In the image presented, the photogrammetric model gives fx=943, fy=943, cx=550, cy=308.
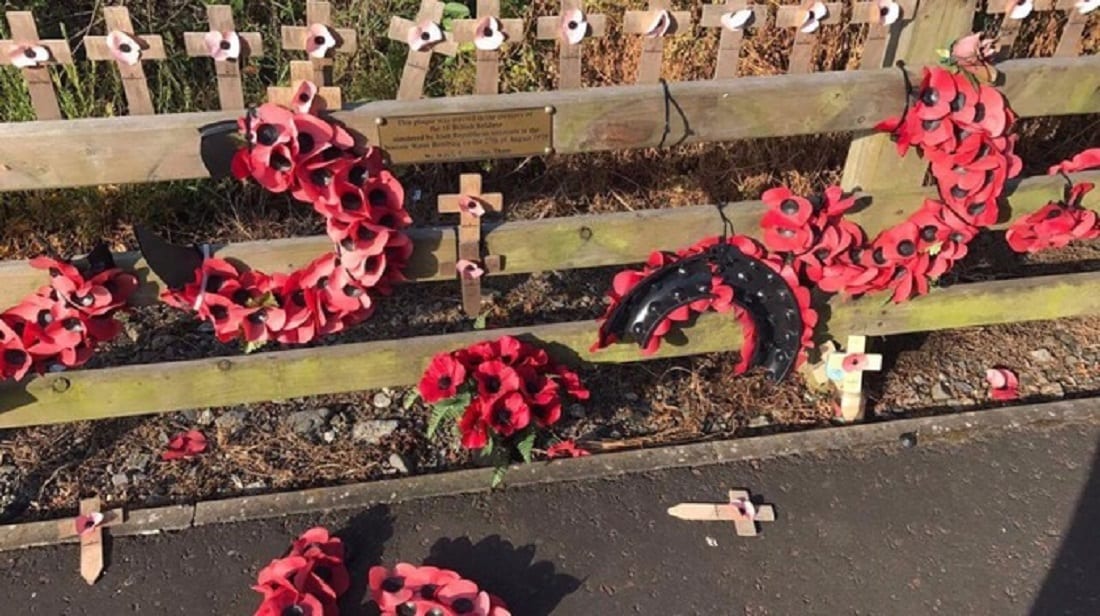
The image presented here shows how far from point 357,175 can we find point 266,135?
0.27 meters

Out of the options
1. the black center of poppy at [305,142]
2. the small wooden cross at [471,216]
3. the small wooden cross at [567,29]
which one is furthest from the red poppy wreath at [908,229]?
the black center of poppy at [305,142]

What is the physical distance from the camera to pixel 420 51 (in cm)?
251

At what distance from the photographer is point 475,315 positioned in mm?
3129

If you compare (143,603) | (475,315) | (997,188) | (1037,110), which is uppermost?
(1037,110)

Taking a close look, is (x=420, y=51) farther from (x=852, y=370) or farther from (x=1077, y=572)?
(x=1077, y=572)

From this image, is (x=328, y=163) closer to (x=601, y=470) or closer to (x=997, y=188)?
(x=601, y=470)

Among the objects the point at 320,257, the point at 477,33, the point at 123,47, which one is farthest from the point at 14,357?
the point at 477,33

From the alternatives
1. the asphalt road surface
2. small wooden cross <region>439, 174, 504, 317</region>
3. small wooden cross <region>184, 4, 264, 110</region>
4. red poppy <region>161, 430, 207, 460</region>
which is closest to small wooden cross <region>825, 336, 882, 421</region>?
the asphalt road surface

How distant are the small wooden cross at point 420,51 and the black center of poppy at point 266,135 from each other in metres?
0.36

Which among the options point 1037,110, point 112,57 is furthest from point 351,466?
point 1037,110

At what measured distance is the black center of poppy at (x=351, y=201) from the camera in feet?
8.64

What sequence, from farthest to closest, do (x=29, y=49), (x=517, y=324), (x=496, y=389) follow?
(x=517, y=324), (x=496, y=389), (x=29, y=49)

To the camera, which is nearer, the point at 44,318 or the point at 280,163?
the point at 280,163

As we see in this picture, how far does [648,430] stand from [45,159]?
2200 mm
